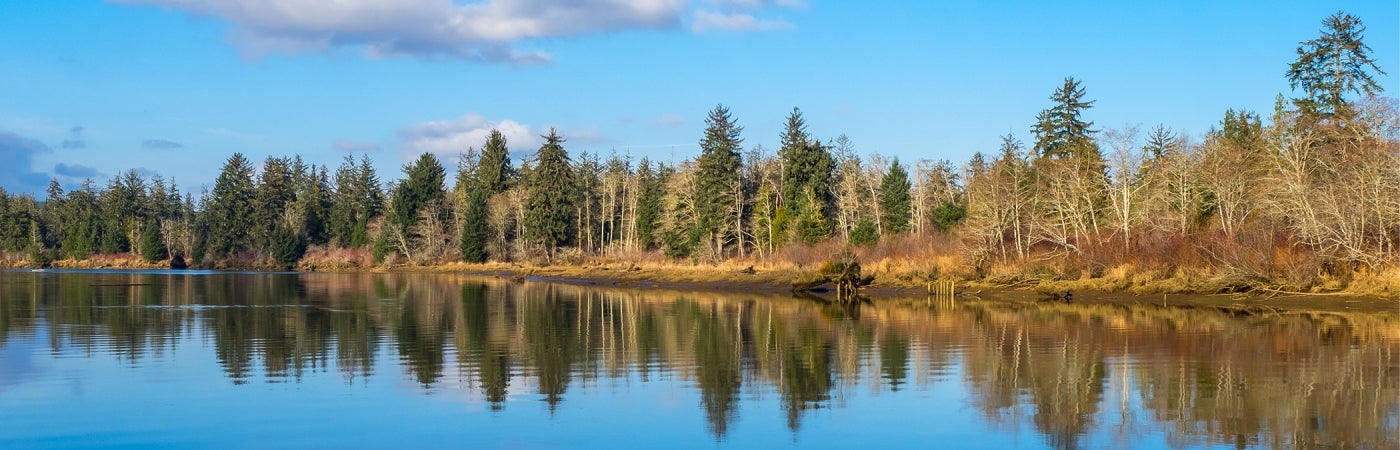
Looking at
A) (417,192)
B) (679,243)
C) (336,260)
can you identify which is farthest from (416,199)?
(679,243)

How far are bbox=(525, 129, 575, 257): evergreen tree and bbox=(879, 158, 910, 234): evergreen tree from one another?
3133 centimetres

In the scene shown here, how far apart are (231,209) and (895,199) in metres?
87.5

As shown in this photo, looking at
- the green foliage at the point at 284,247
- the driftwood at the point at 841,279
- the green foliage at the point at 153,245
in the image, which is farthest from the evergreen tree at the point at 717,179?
the green foliage at the point at 153,245

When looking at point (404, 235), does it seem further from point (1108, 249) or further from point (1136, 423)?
point (1136, 423)

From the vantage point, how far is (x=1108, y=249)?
1921 inches

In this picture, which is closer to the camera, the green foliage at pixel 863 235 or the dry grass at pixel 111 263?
the green foliage at pixel 863 235

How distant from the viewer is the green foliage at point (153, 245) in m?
133

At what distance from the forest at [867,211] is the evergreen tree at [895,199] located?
166mm

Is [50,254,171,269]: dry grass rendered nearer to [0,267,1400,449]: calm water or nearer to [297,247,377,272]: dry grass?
[297,247,377,272]: dry grass

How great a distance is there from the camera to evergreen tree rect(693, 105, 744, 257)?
82319 millimetres

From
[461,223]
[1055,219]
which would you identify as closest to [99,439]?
[1055,219]

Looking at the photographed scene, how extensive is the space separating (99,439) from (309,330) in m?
18.7

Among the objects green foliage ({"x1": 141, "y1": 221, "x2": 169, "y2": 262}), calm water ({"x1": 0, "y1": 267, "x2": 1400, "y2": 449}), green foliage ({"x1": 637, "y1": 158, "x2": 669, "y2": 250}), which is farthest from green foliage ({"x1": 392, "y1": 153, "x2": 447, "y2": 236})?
calm water ({"x1": 0, "y1": 267, "x2": 1400, "y2": 449})

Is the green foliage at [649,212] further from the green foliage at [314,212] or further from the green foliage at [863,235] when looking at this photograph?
the green foliage at [314,212]
